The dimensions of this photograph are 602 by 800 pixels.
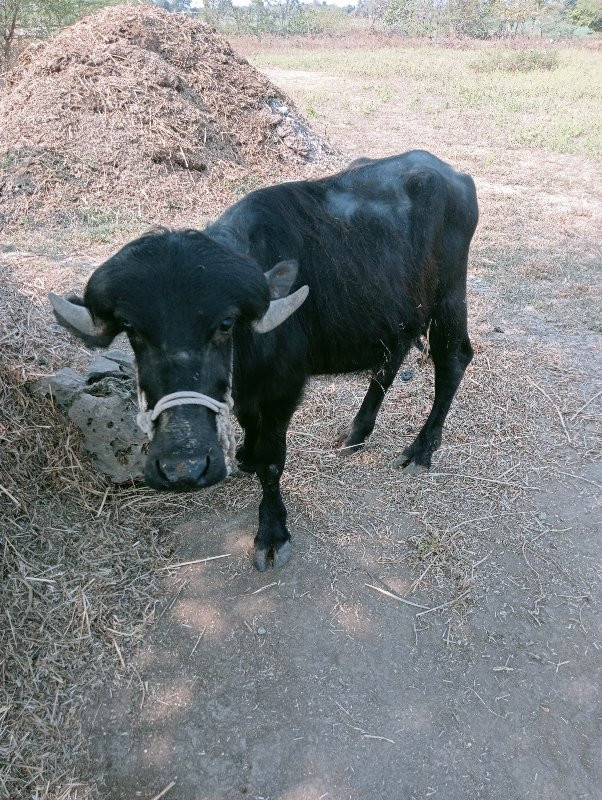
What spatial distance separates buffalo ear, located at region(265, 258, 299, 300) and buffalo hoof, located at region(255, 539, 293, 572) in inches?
62.0

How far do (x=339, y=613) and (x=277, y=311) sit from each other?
1722 millimetres

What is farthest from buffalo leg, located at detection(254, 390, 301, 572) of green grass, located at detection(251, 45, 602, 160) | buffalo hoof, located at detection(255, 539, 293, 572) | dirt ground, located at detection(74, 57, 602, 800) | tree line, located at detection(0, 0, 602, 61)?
tree line, located at detection(0, 0, 602, 61)

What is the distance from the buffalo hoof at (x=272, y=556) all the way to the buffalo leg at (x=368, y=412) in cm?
112

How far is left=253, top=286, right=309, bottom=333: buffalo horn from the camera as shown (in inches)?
98.8

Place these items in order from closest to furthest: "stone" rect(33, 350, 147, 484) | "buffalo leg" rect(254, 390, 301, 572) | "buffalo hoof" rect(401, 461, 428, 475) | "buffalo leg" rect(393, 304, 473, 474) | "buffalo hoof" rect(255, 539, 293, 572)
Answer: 1. "buffalo leg" rect(254, 390, 301, 572)
2. "buffalo hoof" rect(255, 539, 293, 572)
3. "stone" rect(33, 350, 147, 484)
4. "buffalo leg" rect(393, 304, 473, 474)
5. "buffalo hoof" rect(401, 461, 428, 475)

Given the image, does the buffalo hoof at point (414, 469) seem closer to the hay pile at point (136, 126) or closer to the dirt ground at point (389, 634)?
the dirt ground at point (389, 634)

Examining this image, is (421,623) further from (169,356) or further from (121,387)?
(121,387)

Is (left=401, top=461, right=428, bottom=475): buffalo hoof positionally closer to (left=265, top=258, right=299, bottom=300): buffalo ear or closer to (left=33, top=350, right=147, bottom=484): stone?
(left=33, top=350, right=147, bottom=484): stone

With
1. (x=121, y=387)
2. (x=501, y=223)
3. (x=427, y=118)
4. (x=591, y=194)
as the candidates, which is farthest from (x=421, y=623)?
(x=427, y=118)

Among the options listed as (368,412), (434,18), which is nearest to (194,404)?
(368,412)

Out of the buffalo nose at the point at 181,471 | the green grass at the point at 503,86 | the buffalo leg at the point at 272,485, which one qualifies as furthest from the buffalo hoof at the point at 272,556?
the green grass at the point at 503,86

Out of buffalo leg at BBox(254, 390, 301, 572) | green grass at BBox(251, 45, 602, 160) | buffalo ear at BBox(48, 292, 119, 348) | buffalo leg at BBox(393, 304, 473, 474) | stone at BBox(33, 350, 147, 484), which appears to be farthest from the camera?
green grass at BBox(251, 45, 602, 160)

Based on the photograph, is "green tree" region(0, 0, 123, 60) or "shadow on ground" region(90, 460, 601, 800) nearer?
"shadow on ground" region(90, 460, 601, 800)

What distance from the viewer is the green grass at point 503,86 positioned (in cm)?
1366
